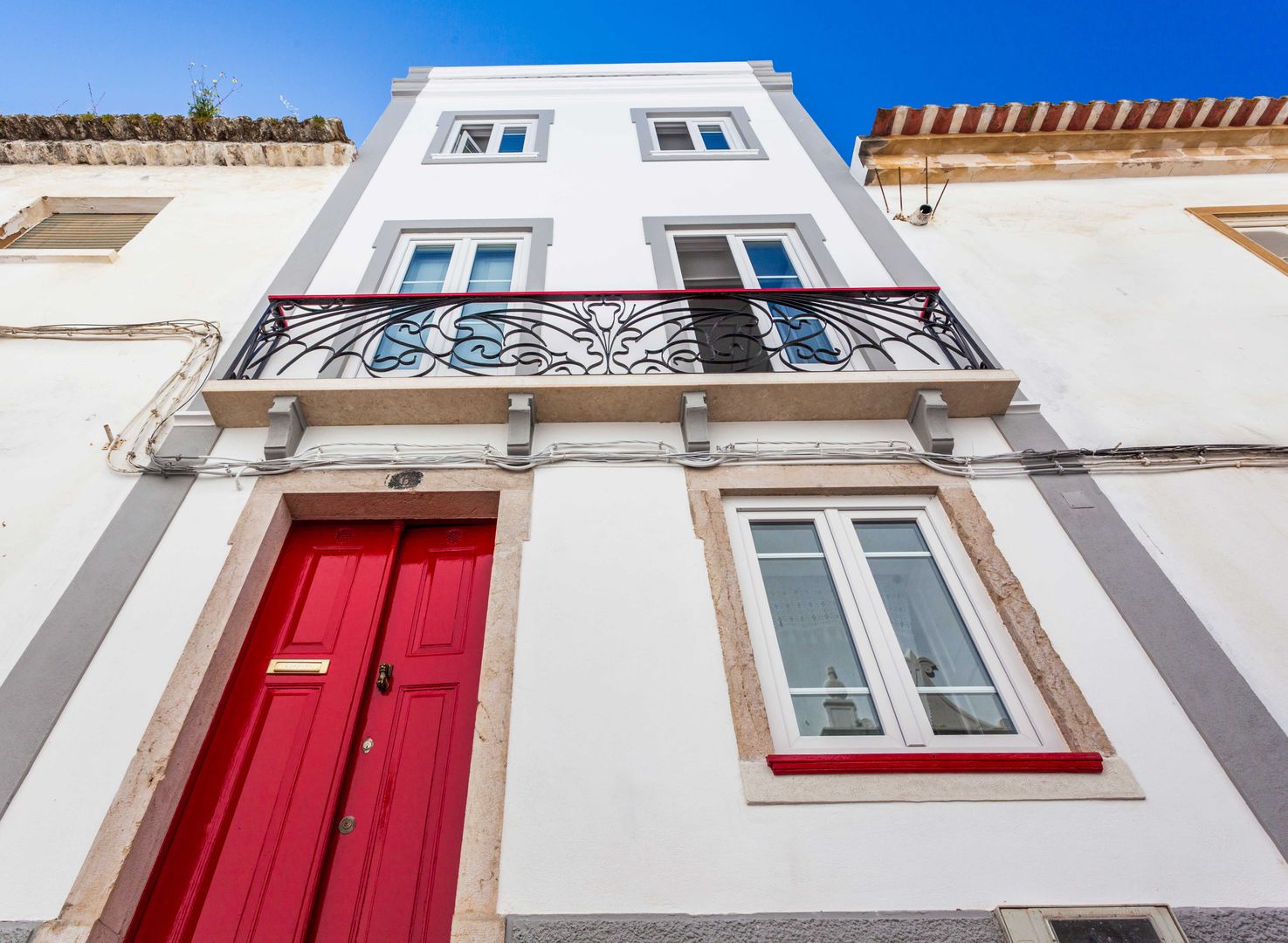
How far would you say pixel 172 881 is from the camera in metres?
2.91

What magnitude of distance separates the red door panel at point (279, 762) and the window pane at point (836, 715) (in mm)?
2139

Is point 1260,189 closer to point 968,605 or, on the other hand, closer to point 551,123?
point 968,605

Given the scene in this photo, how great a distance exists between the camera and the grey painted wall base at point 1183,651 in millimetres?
3025

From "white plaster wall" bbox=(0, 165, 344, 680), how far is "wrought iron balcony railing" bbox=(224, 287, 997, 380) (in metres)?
0.88

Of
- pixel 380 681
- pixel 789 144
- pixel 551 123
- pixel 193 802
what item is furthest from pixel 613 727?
pixel 551 123

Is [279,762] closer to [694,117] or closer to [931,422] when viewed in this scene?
[931,422]

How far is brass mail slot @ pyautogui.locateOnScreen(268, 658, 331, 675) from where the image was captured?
362cm

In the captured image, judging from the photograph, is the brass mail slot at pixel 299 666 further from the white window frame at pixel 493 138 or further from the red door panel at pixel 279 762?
the white window frame at pixel 493 138

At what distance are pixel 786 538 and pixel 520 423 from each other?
173 centimetres

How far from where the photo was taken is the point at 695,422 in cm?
441

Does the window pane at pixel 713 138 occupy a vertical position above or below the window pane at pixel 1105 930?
above

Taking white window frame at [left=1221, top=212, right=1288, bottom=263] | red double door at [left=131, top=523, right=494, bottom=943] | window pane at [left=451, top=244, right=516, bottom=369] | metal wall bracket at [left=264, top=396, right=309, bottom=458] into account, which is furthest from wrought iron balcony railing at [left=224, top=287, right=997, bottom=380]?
white window frame at [left=1221, top=212, right=1288, bottom=263]

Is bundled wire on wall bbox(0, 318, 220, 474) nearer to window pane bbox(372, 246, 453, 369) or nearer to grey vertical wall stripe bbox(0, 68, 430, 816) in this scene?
grey vertical wall stripe bbox(0, 68, 430, 816)

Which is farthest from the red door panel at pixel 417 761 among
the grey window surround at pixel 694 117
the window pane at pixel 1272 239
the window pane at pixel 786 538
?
the window pane at pixel 1272 239
